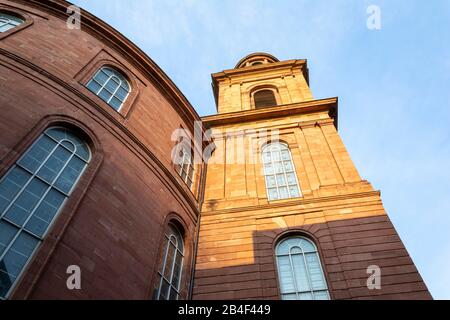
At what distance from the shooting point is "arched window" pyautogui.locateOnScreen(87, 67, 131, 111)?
1157 centimetres

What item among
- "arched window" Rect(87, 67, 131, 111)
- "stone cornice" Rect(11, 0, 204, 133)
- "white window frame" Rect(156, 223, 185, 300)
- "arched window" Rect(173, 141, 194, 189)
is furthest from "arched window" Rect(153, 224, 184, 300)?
"stone cornice" Rect(11, 0, 204, 133)

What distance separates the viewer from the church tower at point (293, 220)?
9.33 m

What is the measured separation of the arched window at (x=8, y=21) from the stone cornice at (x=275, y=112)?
8490 mm

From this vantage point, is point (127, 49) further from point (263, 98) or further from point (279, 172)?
point (263, 98)

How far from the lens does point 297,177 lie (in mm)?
13445

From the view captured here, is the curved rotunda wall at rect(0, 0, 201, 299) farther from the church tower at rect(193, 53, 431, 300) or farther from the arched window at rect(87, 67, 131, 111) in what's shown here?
the church tower at rect(193, 53, 431, 300)

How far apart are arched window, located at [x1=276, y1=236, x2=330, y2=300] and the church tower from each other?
0.03 metres

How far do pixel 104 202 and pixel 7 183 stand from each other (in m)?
2.07

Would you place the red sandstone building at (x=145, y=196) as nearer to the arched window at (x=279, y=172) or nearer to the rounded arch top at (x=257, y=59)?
the arched window at (x=279, y=172)

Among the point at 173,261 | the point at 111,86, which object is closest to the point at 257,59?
the point at 111,86

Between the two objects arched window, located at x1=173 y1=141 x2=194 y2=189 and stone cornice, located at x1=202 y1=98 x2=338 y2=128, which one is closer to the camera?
arched window, located at x1=173 y1=141 x2=194 y2=189

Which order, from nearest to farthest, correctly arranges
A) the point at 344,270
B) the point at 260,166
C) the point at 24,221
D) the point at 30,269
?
the point at 30,269, the point at 24,221, the point at 344,270, the point at 260,166

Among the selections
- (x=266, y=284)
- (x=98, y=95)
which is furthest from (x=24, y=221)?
(x=266, y=284)
